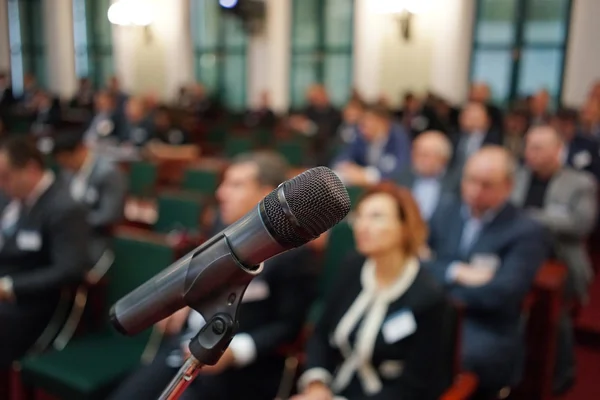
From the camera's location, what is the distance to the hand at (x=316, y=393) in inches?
70.8

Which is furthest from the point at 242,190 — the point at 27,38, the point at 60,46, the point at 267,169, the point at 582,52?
the point at 27,38

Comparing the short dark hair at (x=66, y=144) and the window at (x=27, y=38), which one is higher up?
the window at (x=27, y=38)

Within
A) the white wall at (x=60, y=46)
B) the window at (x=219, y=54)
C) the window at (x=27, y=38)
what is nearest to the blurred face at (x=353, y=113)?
the window at (x=219, y=54)

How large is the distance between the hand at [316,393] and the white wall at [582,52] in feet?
22.9

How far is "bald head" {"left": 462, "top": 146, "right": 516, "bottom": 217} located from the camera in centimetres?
255

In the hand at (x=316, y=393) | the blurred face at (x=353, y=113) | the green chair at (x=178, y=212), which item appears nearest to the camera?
the hand at (x=316, y=393)

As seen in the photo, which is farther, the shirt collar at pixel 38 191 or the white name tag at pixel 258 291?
the shirt collar at pixel 38 191

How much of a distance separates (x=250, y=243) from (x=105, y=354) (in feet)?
6.42

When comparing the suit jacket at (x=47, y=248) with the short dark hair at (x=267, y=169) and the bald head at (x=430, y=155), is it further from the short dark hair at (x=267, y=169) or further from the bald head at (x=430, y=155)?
the bald head at (x=430, y=155)

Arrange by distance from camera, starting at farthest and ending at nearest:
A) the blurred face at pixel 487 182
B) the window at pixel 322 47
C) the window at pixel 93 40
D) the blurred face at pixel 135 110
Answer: the window at pixel 93 40, the window at pixel 322 47, the blurred face at pixel 135 110, the blurred face at pixel 487 182

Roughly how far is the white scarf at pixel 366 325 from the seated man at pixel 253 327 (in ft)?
0.82

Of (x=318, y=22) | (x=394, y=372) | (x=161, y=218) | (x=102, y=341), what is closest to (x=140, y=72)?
(x=318, y=22)

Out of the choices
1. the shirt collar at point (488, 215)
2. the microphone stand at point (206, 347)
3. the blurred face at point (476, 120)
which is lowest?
the shirt collar at point (488, 215)

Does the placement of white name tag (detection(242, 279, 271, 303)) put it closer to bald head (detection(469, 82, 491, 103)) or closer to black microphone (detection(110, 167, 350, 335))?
black microphone (detection(110, 167, 350, 335))
